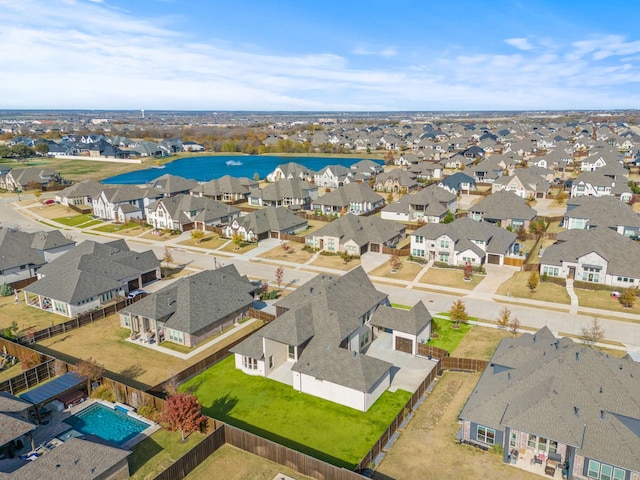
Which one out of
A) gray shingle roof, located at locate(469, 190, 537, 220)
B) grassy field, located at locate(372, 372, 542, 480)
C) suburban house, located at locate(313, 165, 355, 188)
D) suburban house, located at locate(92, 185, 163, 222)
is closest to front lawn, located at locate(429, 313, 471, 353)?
Result: grassy field, located at locate(372, 372, 542, 480)

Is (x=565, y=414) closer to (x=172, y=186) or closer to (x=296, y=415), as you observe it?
(x=296, y=415)

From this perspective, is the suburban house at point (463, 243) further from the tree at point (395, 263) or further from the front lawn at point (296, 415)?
the front lawn at point (296, 415)

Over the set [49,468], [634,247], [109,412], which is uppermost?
[634,247]

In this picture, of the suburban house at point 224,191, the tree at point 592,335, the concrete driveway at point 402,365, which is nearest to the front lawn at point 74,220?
the suburban house at point 224,191

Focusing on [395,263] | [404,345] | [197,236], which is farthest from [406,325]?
[197,236]

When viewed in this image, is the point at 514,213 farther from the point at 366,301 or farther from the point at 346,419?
the point at 346,419

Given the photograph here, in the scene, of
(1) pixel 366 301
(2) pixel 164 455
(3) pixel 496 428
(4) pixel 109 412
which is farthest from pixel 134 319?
(3) pixel 496 428
